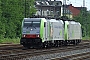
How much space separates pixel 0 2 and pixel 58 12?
99801mm

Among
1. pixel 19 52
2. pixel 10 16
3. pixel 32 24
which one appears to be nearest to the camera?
pixel 19 52

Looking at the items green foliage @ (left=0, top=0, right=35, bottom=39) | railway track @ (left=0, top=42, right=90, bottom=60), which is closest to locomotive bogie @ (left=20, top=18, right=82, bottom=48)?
railway track @ (left=0, top=42, right=90, bottom=60)

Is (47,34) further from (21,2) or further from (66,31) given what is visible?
(21,2)

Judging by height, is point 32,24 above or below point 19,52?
above

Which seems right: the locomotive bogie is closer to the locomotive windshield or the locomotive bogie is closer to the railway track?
the locomotive windshield

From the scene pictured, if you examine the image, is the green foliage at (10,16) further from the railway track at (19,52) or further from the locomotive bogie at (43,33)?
the railway track at (19,52)

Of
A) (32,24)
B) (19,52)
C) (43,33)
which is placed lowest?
(19,52)

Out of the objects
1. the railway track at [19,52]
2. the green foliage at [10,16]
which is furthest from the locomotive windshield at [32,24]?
the green foliage at [10,16]

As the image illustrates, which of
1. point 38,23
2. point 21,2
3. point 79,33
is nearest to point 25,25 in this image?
point 38,23

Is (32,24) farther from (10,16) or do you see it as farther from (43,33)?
(10,16)

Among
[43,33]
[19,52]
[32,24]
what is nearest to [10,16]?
[32,24]

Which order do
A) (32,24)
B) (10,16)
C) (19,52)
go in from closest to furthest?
(19,52) < (32,24) < (10,16)

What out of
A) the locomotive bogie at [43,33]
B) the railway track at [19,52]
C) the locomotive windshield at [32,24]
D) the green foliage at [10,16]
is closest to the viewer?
the railway track at [19,52]

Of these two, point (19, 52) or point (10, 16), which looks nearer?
point (19, 52)
